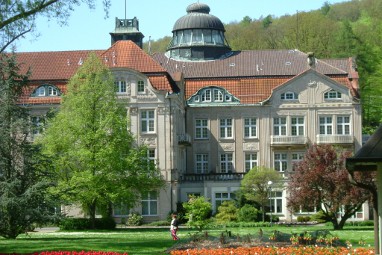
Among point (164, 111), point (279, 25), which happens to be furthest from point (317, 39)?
point (164, 111)

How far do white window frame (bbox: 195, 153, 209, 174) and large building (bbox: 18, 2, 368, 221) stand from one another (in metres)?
0.07

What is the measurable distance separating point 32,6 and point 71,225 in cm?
2374

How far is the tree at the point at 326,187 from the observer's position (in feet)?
147

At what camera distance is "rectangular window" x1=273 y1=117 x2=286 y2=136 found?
6369 cm

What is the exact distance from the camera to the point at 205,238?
94.2ft

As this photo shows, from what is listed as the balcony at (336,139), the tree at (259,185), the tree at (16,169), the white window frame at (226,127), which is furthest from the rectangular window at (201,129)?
the tree at (16,169)

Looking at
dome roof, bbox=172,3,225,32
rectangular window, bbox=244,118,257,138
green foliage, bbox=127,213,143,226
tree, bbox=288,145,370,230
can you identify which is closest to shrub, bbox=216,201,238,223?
green foliage, bbox=127,213,143,226

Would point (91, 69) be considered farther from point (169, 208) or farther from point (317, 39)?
point (317, 39)

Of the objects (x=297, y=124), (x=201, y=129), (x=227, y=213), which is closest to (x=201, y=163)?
(x=201, y=129)

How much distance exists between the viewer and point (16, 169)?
34.8 meters

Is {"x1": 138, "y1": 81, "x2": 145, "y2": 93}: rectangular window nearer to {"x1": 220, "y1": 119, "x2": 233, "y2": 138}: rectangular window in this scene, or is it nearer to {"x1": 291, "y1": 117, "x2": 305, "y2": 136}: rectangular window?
{"x1": 220, "y1": 119, "x2": 233, "y2": 138}: rectangular window

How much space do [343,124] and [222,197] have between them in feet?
33.1

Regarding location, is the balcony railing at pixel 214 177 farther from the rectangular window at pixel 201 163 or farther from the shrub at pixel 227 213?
the shrub at pixel 227 213

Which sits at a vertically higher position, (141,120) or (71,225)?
(141,120)
